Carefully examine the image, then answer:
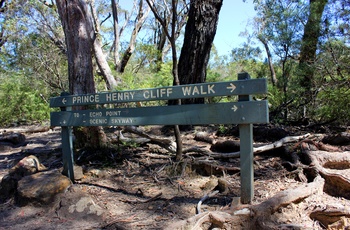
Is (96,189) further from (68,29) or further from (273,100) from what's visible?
(273,100)

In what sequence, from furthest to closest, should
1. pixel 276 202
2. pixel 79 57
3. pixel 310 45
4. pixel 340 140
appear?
pixel 310 45 → pixel 79 57 → pixel 340 140 → pixel 276 202

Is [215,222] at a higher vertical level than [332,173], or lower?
lower

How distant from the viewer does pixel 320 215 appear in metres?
3.21

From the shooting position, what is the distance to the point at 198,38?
7281mm

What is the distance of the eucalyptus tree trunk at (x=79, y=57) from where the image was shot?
5688mm

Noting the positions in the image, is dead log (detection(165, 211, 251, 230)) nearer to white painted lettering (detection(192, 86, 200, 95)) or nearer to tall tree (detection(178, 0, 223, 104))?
white painted lettering (detection(192, 86, 200, 95))

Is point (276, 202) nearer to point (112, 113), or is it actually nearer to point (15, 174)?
point (112, 113)

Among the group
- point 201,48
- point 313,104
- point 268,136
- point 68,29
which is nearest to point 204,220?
point 268,136

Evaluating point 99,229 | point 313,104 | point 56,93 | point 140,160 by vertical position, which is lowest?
point 99,229

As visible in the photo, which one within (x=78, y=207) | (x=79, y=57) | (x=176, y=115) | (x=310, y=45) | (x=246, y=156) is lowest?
(x=78, y=207)

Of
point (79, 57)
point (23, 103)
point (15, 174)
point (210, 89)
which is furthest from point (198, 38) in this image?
point (23, 103)

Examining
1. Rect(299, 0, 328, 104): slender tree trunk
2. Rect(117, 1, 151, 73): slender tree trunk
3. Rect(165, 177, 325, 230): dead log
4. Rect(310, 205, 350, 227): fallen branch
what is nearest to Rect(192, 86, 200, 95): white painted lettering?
Rect(165, 177, 325, 230): dead log

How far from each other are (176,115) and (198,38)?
4145 mm

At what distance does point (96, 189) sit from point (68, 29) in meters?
3.28
